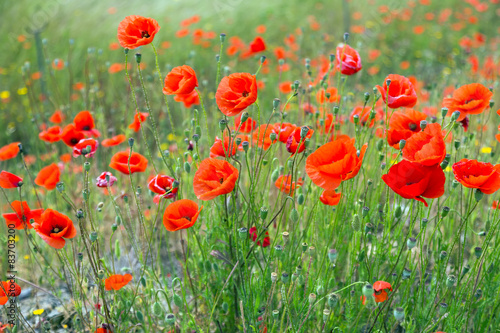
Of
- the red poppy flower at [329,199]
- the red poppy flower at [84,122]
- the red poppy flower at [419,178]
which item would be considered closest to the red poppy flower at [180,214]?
the red poppy flower at [329,199]

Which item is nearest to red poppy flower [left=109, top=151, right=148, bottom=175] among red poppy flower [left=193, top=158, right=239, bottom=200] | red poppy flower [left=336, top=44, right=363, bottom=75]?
red poppy flower [left=193, top=158, right=239, bottom=200]

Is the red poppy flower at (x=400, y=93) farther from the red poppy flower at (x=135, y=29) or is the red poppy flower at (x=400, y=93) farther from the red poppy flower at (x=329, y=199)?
the red poppy flower at (x=135, y=29)

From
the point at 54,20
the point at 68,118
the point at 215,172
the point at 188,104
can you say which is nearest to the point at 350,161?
the point at 215,172

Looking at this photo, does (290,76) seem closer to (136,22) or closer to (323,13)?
(323,13)

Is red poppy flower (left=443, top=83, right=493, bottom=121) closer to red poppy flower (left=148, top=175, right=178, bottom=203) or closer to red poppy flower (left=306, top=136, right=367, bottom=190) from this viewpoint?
red poppy flower (left=306, top=136, right=367, bottom=190)

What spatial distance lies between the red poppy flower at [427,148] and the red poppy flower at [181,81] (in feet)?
2.32

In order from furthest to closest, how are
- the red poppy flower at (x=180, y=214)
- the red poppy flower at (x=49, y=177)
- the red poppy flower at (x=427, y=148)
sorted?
the red poppy flower at (x=49, y=177), the red poppy flower at (x=180, y=214), the red poppy flower at (x=427, y=148)

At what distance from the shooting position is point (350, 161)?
50.8 inches

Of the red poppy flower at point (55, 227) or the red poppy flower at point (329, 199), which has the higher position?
the red poppy flower at point (329, 199)

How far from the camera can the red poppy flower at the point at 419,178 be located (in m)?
1.27

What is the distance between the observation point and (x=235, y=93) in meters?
1.46

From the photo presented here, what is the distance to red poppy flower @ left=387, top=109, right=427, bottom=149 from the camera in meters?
1.58

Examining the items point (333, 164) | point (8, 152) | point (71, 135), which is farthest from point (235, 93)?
point (8, 152)

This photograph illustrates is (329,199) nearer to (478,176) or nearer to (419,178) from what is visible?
(419,178)
